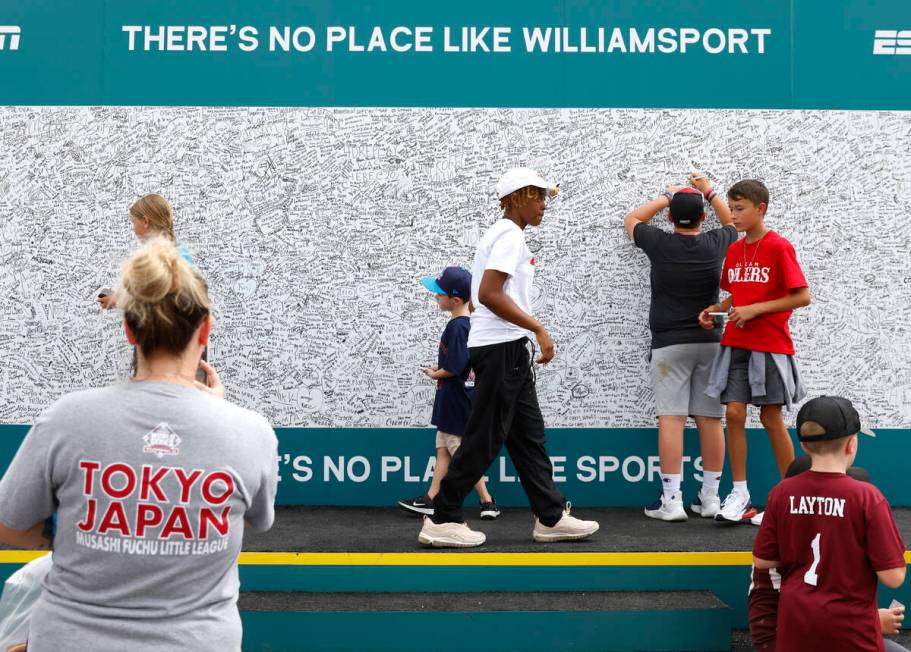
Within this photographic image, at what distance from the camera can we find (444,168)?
4.94m

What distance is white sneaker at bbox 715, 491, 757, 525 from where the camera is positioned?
4.40m

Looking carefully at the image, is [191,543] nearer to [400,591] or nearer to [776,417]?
[400,591]

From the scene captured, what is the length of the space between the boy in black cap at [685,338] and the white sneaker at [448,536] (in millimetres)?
1195

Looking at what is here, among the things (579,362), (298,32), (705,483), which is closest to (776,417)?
(705,483)

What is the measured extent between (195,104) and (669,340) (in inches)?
110

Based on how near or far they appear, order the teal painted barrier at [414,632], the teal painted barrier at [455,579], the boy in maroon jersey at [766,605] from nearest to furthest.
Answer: the boy in maroon jersey at [766,605] < the teal painted barrier at [414,632] < the teal painted barrier at [455,579]

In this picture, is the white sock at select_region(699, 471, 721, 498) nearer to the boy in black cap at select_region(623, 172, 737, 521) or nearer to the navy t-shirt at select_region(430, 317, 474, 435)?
the boy in black cap at select_region(623, 172, 737, 521)

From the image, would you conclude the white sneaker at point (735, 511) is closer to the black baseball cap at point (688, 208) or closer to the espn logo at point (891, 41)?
the black baseball cap at point (688, 208)

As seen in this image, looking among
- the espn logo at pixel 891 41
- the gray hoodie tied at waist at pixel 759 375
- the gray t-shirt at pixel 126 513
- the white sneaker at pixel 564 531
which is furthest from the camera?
the espn logo at pixel 891 41

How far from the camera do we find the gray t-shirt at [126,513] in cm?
153

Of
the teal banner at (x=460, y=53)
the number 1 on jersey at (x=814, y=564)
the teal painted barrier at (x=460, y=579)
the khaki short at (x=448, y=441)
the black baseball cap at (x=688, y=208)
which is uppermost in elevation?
the teal banner at (x=460, y=53)

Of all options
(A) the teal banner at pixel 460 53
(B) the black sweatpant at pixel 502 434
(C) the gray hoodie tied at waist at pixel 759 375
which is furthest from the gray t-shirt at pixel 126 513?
(A) the teal banner at pixel 460 53

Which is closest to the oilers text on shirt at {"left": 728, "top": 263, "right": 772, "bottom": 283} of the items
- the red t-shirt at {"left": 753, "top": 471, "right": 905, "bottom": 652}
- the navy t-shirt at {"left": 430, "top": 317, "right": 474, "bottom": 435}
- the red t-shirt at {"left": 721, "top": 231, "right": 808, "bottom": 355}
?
the red t-shirt at {"left": 721, "top": 231, "right": 808, "bottom": 355}

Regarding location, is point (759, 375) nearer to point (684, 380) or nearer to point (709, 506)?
point (684, 380)
